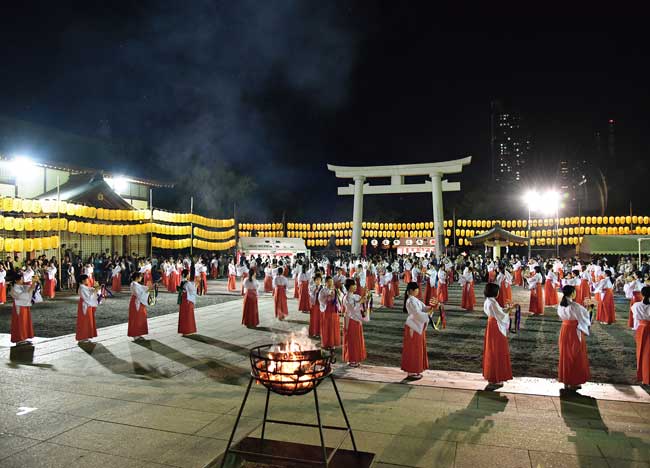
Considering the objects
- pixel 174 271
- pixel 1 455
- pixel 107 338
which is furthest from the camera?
pixel 174 271

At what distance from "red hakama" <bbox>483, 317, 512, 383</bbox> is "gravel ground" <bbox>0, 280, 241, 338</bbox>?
906cm

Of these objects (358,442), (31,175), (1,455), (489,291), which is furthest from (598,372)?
(31,175)

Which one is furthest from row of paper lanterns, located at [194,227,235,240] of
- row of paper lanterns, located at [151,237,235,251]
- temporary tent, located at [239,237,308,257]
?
temporary tent, located at [239,237,308,257]

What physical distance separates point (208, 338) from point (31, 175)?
17754 millimetres

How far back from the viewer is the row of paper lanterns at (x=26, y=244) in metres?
16.8

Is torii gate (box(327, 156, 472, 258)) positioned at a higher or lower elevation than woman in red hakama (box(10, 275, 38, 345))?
higher

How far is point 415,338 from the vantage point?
6703 millimetres

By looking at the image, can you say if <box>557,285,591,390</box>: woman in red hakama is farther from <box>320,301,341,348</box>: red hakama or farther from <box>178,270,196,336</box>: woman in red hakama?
<box>178,270,196,336</box>: woman in red hakama

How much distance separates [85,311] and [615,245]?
26.6 metres

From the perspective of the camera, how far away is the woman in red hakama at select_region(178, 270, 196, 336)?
31.9 feet

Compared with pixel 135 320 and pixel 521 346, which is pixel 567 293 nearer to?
pixel 521 346

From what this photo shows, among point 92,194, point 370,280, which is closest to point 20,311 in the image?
point 370,280

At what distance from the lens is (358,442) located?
4.27 metres

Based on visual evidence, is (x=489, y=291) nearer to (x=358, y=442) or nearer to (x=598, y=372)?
(x=598, y=372)
